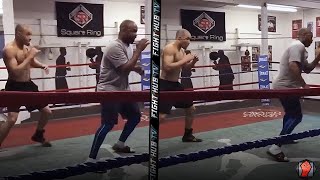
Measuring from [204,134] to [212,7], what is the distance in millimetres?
2879

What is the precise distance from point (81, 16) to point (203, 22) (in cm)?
185

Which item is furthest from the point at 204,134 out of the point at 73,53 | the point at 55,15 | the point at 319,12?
the point at 319,12

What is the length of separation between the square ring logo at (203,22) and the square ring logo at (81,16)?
163 centimetres

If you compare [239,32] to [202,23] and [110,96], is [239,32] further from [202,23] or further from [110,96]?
[110,96]

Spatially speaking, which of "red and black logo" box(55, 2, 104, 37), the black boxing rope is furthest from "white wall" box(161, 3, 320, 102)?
the black boxing rope

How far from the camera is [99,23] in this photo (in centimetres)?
399

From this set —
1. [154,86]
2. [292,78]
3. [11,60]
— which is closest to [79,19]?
[11,60]

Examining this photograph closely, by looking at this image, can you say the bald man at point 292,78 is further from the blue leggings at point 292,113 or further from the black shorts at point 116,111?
the black shorts at point 116,111

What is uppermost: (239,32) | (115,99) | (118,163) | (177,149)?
(239,32)

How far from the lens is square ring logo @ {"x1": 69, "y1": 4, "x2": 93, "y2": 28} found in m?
3.70

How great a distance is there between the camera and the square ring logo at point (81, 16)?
3.70m

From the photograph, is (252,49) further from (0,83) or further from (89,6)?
(0,83)

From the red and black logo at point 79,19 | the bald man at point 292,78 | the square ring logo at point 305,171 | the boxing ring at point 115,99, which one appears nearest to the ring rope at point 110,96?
the boxing ring at point 115,99

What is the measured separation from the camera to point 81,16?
373 centimetres
